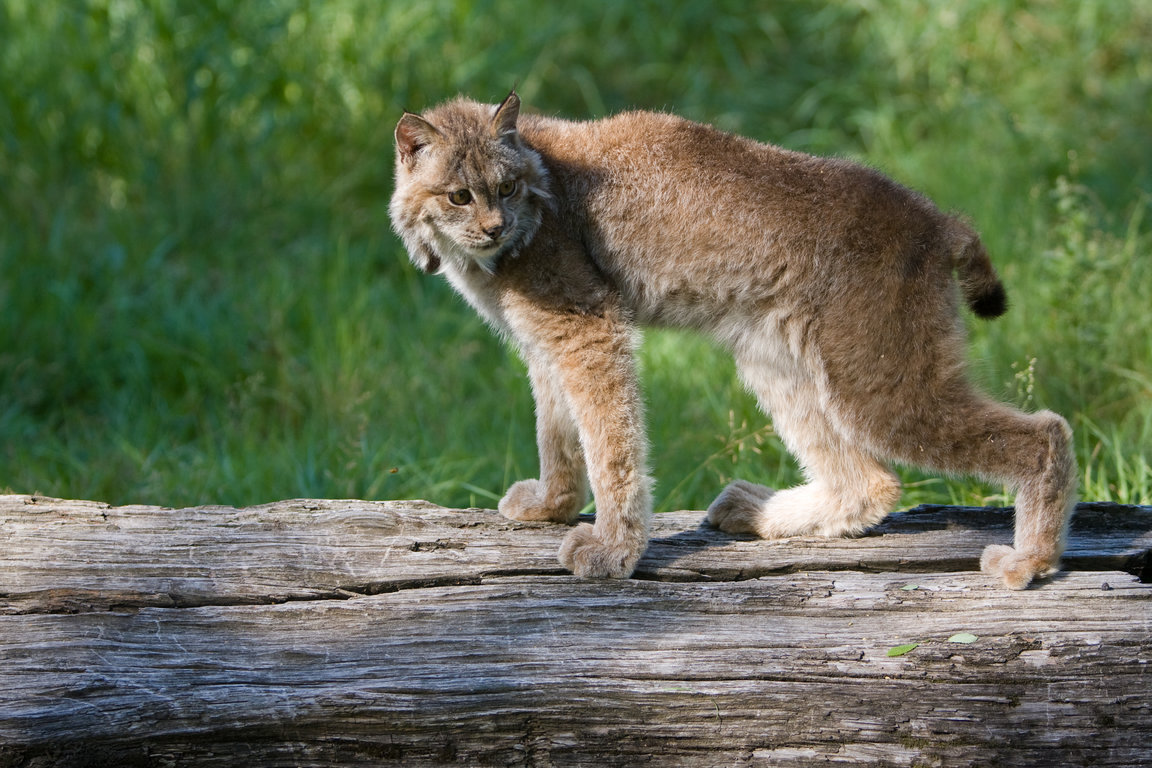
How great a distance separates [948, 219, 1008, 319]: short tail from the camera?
11.5 feet

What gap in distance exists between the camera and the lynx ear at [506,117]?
145 inches

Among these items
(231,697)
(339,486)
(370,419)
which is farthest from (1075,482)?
Result: (370,419)

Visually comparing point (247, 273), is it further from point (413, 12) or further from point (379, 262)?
point (413, 12)

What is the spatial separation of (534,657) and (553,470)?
1036 millimetres

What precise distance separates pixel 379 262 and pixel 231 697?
457 centimetres

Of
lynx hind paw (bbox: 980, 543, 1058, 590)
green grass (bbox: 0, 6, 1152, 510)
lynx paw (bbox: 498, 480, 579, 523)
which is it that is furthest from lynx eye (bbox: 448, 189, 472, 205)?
lynx hind paw (bbox: 980, 543, 1058, 590)

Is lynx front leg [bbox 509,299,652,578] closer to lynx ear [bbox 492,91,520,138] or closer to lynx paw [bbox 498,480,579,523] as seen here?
lynx paw [bbox 498,480,579,523]

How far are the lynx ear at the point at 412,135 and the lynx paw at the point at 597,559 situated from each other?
143cm

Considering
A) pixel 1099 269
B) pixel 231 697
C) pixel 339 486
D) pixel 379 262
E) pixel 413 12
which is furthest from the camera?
pixel 413 12

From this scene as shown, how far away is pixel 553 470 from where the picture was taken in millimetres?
3959

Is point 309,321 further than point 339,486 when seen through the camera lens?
Yes

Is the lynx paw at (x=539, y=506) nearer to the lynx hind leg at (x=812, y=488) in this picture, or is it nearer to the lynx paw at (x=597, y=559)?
the lynx paw at (x=597, y=559)

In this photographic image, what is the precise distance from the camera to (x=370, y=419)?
17.2 feet

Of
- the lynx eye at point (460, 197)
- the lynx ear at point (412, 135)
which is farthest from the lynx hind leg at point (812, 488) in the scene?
the lynx ear at point (412, 135)
